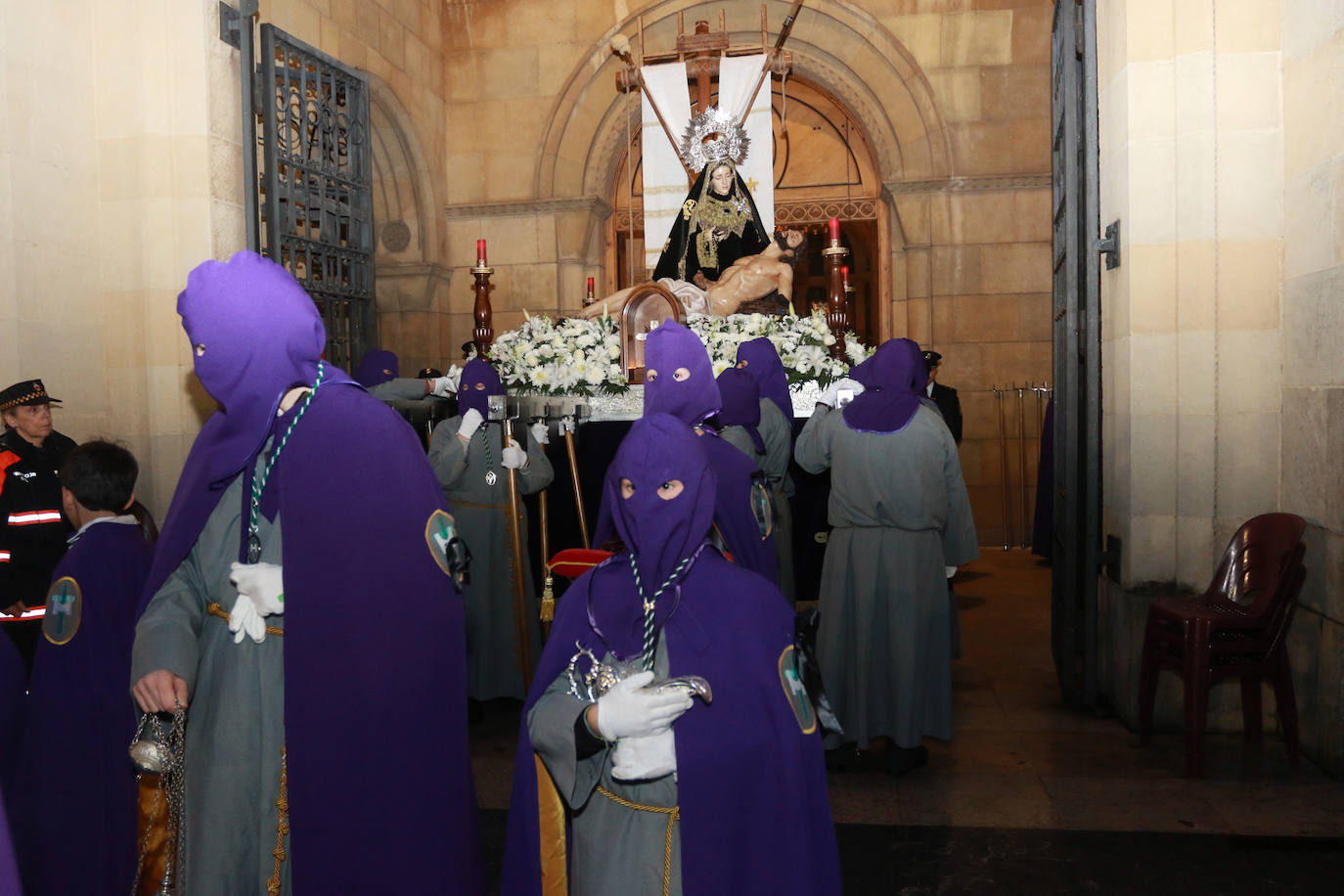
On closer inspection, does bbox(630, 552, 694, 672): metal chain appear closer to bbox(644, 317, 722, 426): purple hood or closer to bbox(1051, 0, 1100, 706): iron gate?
bbox(644, 317, 722, 426): purple hood

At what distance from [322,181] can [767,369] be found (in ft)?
12.2

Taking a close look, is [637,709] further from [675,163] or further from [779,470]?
[675,163]

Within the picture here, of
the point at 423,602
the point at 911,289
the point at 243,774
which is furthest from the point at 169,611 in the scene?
the point at 911,289

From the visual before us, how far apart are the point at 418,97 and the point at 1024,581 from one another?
7545mm

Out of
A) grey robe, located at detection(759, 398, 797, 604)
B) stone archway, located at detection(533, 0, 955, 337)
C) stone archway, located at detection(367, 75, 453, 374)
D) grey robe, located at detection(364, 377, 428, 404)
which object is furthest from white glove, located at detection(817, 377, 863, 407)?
stone archway, located at detection(367, 75, 453, 374)

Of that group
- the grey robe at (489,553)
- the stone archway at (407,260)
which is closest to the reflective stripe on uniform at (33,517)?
the grey robe at (489,553)

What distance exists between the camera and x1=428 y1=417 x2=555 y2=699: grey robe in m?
5.88

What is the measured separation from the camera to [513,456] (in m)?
5.78

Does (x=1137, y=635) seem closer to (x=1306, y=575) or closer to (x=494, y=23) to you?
(x=1306, y=575)

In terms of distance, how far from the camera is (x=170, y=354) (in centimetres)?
600

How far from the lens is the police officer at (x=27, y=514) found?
179 inches

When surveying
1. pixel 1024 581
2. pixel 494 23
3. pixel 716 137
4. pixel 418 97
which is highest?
pixel 494 23

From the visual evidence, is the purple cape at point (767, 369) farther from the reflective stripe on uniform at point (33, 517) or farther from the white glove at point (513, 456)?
the reflective stripe on uniform at point (33, 517)

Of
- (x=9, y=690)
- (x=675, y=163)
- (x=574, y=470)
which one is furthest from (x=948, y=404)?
(x=9, y=690)
